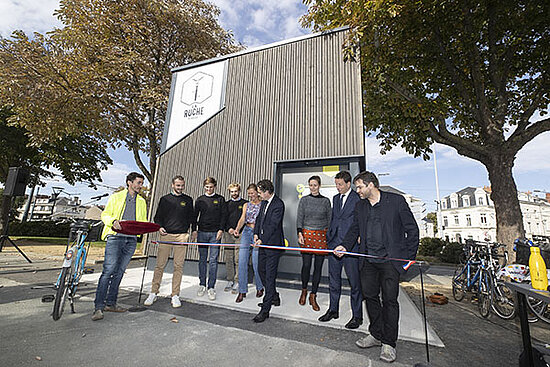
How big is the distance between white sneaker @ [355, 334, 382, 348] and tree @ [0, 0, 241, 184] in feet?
34.8

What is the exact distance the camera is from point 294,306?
4164 mm

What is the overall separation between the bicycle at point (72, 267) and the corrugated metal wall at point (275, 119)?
2756 millimetres

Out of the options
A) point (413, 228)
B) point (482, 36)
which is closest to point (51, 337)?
A: point (413, 228)

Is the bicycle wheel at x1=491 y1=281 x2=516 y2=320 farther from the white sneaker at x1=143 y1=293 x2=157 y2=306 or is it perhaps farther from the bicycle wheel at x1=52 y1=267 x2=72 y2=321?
the bicycle wheel at x1=52 y1=267 x2=72 y2=321

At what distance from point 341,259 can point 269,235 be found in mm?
1085

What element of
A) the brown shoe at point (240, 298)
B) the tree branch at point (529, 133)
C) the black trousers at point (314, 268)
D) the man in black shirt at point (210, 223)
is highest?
the tree branch at point (529, 133)

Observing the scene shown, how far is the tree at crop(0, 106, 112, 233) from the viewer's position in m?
14.4

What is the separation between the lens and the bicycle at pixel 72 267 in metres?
3.27

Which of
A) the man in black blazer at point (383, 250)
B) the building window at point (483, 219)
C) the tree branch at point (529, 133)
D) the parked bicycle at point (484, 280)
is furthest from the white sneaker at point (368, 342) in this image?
the building window at point (483, 219)

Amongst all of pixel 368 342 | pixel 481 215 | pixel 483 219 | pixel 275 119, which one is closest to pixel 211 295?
pixel 368 342

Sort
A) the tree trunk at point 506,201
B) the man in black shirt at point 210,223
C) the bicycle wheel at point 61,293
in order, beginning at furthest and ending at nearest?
1. the tree trunk at point 506,201
2. the man in black shirt at point 210,223
3. the bicycle wheel at point 61,293

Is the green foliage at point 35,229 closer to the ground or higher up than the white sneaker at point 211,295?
higher up

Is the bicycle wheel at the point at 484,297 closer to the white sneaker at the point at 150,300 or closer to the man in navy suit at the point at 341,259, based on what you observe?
the man in navy suit at the point at 341,259

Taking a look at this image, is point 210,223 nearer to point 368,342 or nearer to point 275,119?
point 368,342
